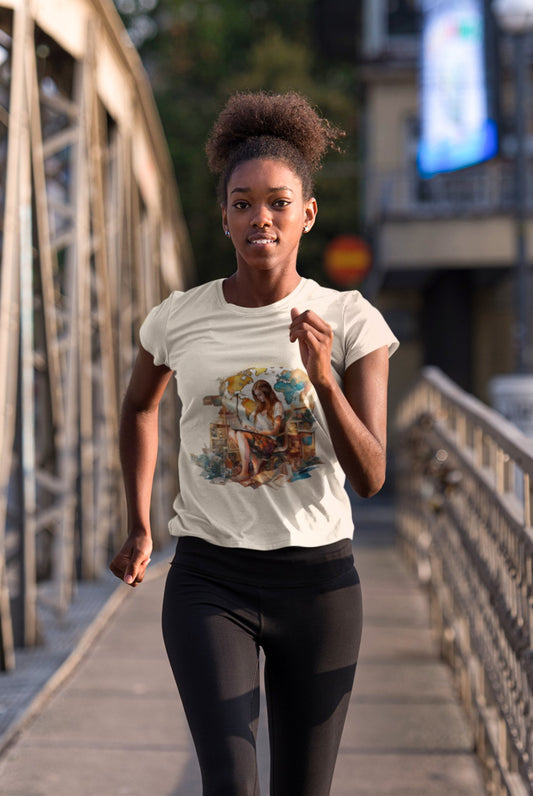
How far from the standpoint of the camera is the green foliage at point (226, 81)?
31000 mm

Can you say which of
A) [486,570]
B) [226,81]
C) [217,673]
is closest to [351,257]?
[226,81]

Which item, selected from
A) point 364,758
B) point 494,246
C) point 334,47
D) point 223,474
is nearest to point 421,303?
point 494,246

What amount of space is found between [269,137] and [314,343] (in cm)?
57

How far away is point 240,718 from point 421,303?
74.5ft

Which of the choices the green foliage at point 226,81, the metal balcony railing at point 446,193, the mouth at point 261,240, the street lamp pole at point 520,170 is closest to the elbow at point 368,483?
the mouth at point 261,240

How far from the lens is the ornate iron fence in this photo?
19.9 ft

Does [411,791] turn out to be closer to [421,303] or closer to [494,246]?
[494,246]

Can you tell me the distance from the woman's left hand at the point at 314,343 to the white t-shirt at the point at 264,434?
15cm

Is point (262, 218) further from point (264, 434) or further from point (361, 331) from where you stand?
point (264, 434)

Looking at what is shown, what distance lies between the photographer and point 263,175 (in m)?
2.62

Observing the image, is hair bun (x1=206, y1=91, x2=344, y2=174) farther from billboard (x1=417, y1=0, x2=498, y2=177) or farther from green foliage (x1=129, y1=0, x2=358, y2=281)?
green foliage (x1=129, y1=0, x2=358, y2=281)

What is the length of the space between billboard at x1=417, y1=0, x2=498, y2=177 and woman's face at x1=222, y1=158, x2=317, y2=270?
17163 mm

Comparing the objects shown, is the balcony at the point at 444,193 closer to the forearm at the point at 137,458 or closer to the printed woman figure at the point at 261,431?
the forearm at the point at 137,458

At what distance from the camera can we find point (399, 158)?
22297 millimetres
